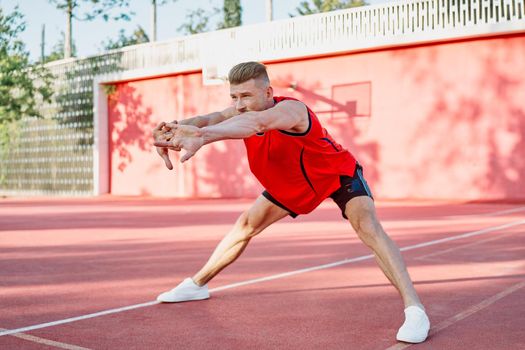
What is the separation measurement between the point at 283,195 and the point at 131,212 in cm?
1161

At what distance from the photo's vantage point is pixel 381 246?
3980mm

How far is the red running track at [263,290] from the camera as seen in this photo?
390 centimetres

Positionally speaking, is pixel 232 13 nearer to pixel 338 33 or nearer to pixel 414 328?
pixel 338 33

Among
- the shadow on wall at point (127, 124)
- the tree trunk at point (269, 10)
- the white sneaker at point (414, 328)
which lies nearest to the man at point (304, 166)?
the white sneaker at point (414, 328)

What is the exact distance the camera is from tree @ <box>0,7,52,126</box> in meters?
24.4

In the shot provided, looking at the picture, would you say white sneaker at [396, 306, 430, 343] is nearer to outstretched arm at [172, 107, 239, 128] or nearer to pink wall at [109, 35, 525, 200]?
outstretched arm at [172, 107, 239, 128]

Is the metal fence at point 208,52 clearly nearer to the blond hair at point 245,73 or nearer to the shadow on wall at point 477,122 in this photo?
the shadow on wall at point 477,122

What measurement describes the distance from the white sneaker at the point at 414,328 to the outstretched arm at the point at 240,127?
1.15 m

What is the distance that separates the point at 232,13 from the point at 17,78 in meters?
20.5

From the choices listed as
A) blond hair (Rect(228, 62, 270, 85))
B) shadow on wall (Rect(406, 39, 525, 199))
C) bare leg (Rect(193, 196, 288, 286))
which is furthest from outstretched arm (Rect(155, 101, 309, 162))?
shadow on wall (Rect(406, 39, 525, 199))

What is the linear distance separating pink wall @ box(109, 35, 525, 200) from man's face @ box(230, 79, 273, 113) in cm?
1478

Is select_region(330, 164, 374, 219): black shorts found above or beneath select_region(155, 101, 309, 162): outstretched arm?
beneath

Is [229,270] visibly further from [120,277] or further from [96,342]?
[96,342]

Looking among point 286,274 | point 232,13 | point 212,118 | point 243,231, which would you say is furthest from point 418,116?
point 232,13
